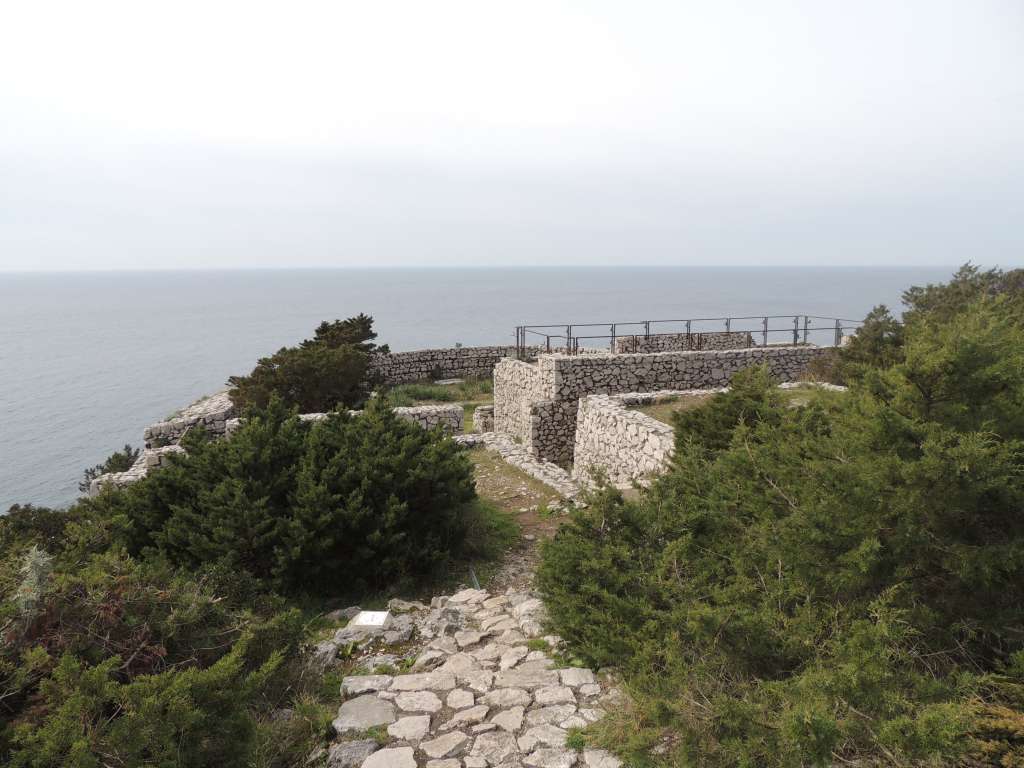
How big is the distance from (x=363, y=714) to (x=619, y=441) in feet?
25.5

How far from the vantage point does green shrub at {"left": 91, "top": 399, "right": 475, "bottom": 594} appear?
6.62 meters

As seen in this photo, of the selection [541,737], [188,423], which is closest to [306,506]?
[541,737]

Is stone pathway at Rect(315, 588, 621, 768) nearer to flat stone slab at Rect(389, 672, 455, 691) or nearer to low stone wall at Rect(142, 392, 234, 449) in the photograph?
flat stone slab at Rect(389, 672, 455, 691)

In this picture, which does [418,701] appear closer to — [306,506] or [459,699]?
[459,699]

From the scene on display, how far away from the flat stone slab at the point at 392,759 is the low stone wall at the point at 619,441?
5657 mm

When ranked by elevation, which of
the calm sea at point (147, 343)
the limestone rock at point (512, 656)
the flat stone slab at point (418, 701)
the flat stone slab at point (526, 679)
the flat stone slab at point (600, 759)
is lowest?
the calm sea at point (147, 343)

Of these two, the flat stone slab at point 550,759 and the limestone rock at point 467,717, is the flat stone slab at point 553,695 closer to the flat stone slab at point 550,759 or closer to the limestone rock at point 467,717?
the limestone rock at point 467,717

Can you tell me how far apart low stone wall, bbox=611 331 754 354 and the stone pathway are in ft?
51.9

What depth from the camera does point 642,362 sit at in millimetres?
16156

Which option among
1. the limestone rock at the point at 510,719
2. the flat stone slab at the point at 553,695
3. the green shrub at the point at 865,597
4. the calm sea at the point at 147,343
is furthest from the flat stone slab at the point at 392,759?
the calm sea at the point at 147,343

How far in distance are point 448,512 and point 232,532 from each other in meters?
2.28

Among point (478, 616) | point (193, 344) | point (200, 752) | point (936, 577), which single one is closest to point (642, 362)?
point (478, 616)

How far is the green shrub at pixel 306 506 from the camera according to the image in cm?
662

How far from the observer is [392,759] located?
386 centimetres
